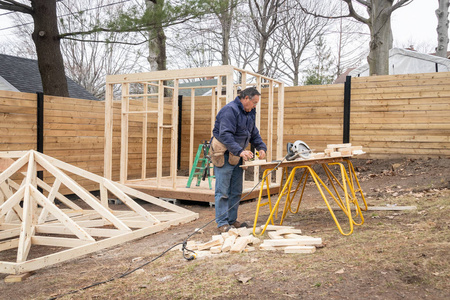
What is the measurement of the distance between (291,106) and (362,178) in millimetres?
2401

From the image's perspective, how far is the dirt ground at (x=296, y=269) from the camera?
116 inches

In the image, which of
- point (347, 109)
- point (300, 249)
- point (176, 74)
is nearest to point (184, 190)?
point (176, 74)

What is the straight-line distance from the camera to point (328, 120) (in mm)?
9359

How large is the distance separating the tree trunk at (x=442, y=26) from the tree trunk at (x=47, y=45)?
13.9 meters

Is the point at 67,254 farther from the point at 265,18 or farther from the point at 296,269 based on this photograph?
the point at 265,18

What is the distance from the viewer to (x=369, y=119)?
8.95m

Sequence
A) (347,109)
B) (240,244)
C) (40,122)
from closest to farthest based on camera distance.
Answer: (240,244), (40,122), (347,109)

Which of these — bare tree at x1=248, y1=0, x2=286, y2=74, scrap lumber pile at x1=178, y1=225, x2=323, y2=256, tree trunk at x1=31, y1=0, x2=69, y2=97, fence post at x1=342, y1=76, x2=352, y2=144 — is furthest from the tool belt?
bare tree at x1=248, y1=0, x2=286, y2=74

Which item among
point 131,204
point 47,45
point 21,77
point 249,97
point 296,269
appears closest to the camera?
A: point 296,269

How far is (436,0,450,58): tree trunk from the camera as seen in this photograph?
1580 cm

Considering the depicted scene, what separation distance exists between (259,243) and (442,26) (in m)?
15.4

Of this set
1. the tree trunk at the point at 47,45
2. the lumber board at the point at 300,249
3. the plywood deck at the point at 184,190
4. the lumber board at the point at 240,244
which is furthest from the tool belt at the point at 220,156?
the tree trunk at the point at 47,45

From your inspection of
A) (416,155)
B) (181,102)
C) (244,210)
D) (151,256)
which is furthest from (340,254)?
(181,102)

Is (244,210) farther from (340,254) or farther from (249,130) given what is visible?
(340,254)
